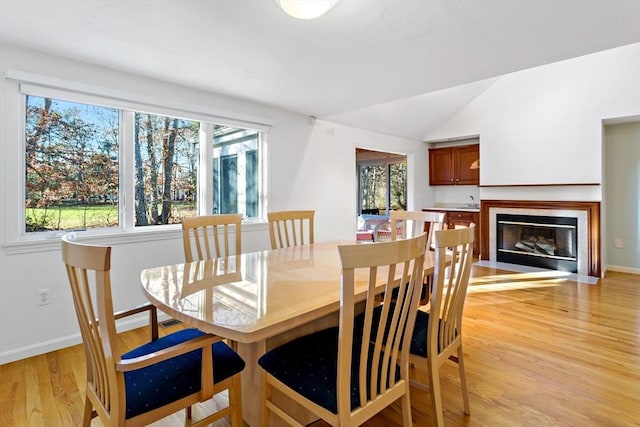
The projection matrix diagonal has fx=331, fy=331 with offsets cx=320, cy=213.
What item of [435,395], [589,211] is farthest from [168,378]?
[589,211]

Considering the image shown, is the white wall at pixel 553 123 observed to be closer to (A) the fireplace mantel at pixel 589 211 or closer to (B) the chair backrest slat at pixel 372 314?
(A) the fireplace mantel at pixel 589 211

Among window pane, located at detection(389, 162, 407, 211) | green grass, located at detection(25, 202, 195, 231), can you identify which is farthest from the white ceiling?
window pane, located at detection(389, 162, 407, 211)

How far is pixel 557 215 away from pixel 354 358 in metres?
4.73

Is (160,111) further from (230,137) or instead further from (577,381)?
(577,381)

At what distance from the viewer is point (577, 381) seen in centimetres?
203

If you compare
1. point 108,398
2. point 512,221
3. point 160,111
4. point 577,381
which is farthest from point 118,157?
point 512,221

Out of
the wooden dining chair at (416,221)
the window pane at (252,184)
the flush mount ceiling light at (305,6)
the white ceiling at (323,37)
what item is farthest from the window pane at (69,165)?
the wooden dining chair at (416,221)

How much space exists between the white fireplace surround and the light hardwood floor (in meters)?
1.23

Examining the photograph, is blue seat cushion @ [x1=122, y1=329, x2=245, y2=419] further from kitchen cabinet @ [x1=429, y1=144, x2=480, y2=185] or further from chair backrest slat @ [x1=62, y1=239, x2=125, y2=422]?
kitchen cabinet @ [x1=429, y1=144, x2=480, y2=185]

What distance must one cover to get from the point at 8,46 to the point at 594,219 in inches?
246

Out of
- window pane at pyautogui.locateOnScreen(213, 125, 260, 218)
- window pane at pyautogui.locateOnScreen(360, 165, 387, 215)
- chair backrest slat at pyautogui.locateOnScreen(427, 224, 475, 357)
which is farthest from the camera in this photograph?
window pane at pyautogui.locateOnScreen(360, 165, 387, 215)

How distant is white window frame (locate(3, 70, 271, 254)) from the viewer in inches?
89.4

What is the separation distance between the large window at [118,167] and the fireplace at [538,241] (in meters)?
4.25

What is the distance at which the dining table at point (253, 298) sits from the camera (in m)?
1.11
